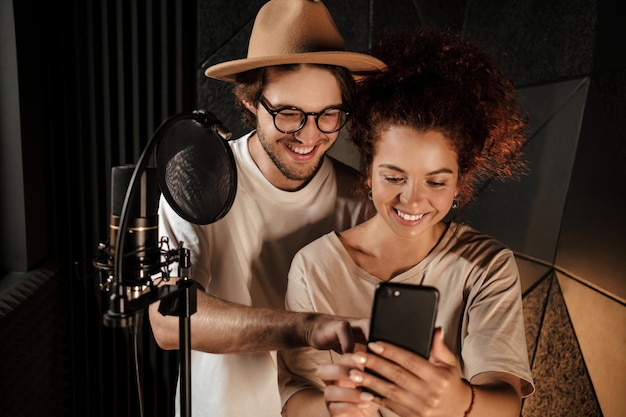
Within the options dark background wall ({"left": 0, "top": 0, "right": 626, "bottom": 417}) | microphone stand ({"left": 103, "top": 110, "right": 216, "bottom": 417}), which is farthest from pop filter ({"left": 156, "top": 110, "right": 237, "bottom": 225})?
dark background wall ({"left": 0, "top": 0, "right": 626, "bottom": 417})

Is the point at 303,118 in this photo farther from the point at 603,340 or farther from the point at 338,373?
the point at 603,340

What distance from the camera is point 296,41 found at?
4.40ft

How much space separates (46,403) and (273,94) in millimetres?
1595

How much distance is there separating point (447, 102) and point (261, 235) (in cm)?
56

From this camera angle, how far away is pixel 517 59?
163 cm

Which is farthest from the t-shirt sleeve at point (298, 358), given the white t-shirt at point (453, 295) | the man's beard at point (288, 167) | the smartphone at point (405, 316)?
the smartphone at point (405, 316)

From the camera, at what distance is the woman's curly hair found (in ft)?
4.03

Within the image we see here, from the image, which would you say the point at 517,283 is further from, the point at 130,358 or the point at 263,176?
the point at 130,358

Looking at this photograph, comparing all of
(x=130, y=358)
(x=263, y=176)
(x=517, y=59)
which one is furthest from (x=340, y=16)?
(x=130, y=358)

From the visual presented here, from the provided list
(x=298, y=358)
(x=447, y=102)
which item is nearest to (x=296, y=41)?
(x=447, y=102)

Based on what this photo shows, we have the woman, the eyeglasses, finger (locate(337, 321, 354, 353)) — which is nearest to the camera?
finger (locate(337, 321, 354, 353))

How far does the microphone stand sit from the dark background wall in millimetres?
168

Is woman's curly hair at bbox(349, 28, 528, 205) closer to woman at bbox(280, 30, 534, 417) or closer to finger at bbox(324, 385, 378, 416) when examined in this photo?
woman at bbox(280, 30, 534, 417)

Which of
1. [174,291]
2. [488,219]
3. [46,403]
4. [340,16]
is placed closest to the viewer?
[174,291]
